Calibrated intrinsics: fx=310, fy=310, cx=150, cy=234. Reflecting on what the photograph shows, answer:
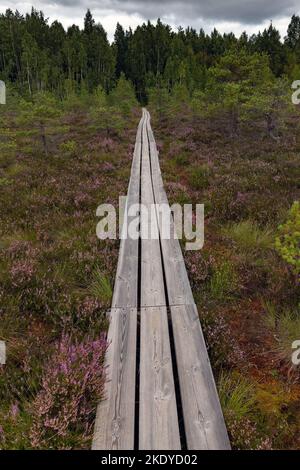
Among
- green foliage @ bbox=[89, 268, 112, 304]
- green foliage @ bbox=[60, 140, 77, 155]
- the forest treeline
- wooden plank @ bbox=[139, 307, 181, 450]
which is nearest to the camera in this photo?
wooden plank @ bbox=[139, 307, 181, 450]

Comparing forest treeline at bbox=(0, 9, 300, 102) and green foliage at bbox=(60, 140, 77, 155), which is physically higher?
forest treeline at bbox=(0, 9, 300, 102)

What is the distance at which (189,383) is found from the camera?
11.2 feet

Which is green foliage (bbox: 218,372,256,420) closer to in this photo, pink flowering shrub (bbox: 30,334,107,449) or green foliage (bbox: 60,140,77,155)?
pink flowering shrub (bbox: 30,334,107,449)

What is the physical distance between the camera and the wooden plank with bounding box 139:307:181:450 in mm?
2850

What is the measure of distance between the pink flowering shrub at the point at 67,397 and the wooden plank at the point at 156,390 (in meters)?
0.49

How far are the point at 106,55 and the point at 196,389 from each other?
76.4m

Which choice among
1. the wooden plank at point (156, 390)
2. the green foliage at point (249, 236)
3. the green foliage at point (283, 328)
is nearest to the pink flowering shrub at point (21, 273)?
the wooden plank at point (156, 390)

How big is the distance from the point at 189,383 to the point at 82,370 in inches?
46.1

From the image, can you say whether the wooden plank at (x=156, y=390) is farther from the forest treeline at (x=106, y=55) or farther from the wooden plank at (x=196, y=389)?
the forest treeline at (x=106, y=55)

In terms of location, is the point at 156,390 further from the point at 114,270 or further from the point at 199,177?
the point at 199,177

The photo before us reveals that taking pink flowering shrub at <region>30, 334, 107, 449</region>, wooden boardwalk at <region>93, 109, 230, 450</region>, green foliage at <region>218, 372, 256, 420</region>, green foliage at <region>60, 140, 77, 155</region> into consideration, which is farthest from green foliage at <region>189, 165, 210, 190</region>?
pink flowering shrub at <region>30, 334, 107, 449</region>

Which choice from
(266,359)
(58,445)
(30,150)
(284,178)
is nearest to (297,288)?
(266,359)

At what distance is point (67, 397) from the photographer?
3.02 metres

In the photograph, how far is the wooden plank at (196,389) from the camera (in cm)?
287
